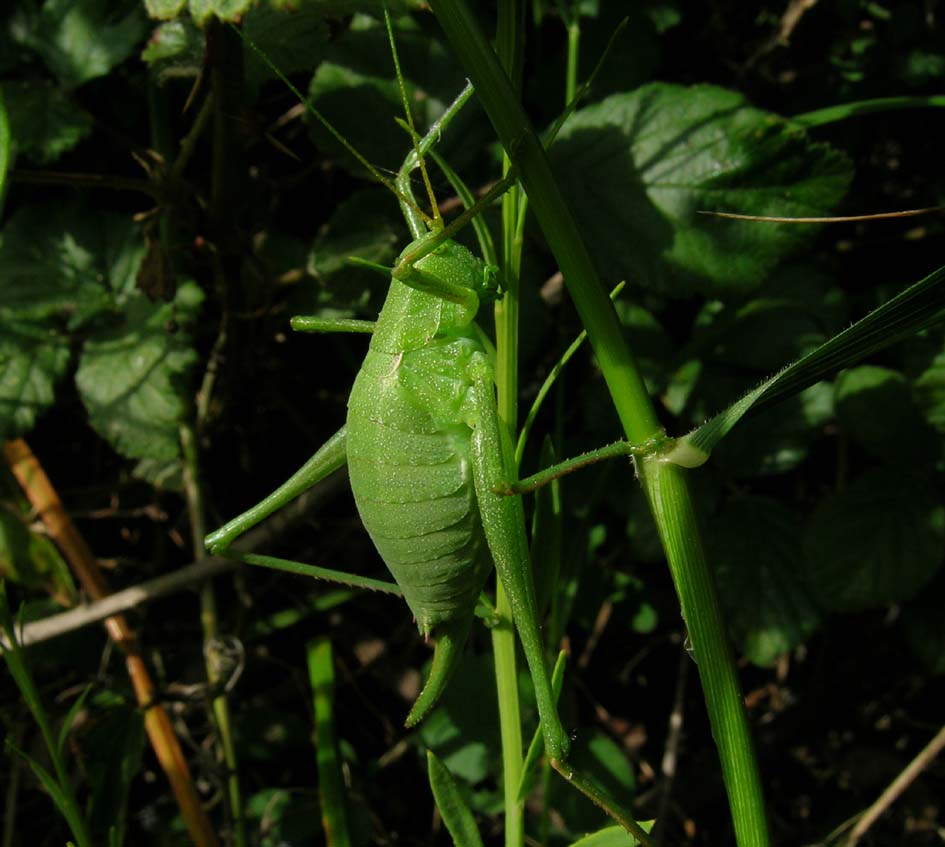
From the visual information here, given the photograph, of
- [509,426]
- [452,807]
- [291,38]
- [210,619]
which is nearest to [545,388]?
[509,426]

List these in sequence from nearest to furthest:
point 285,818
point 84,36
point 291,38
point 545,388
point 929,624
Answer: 1. point 545,388
2. point 291,38
3. point 84,36
4. point 929,624
5. point 285,818

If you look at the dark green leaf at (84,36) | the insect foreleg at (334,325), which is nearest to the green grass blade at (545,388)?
the insect foreleg at (334,325)

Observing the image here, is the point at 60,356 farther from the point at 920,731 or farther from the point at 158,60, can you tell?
the point at 920,731

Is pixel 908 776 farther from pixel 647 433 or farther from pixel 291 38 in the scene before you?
pixel 291 38

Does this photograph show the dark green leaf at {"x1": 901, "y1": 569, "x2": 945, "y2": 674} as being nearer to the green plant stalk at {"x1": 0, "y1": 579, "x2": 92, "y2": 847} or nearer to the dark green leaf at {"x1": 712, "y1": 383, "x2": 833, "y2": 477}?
the dark green leaf at {"x1": 712, "y1": 383, "x2": 833, "y2": 477}

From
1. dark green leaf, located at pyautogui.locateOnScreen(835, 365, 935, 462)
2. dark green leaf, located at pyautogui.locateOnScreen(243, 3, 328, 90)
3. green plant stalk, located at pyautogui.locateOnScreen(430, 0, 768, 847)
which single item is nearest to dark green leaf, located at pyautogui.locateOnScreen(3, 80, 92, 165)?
dark green leaf, located at pyautogui.locateOnScreen(243, 3, 328, 90)
